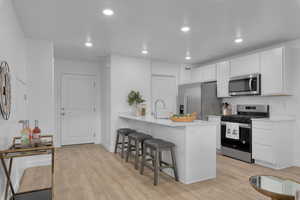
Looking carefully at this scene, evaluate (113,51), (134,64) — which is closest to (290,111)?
(134,64)

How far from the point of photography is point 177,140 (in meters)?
3.02

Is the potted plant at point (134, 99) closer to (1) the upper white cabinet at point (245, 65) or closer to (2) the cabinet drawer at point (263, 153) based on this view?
(1) the upper white cabinet at point (245, 65)

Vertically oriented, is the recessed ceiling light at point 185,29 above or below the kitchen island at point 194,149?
above

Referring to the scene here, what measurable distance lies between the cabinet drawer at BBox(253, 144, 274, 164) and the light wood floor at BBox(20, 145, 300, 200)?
18cm

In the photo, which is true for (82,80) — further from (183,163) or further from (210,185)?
(210,185)

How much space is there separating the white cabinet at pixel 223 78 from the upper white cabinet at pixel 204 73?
7.3 inches

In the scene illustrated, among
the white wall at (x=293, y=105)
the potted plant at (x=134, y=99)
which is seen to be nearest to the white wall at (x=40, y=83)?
the potted plant at (x=134, y=99)

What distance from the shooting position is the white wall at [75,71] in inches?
210

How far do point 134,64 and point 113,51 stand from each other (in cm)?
72

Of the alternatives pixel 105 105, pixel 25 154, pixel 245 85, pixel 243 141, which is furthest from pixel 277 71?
pixel 25 154

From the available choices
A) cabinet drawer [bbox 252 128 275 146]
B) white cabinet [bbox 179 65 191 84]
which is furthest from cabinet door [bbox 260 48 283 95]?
white cabinet [bbox 179 65 191 84]

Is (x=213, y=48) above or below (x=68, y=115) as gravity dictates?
above

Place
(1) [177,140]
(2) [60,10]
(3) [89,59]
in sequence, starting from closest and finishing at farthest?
(2) [60,10] → (1) [177,140] → (3) [89,59]

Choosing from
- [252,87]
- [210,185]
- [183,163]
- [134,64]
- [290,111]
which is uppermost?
[134,64]
